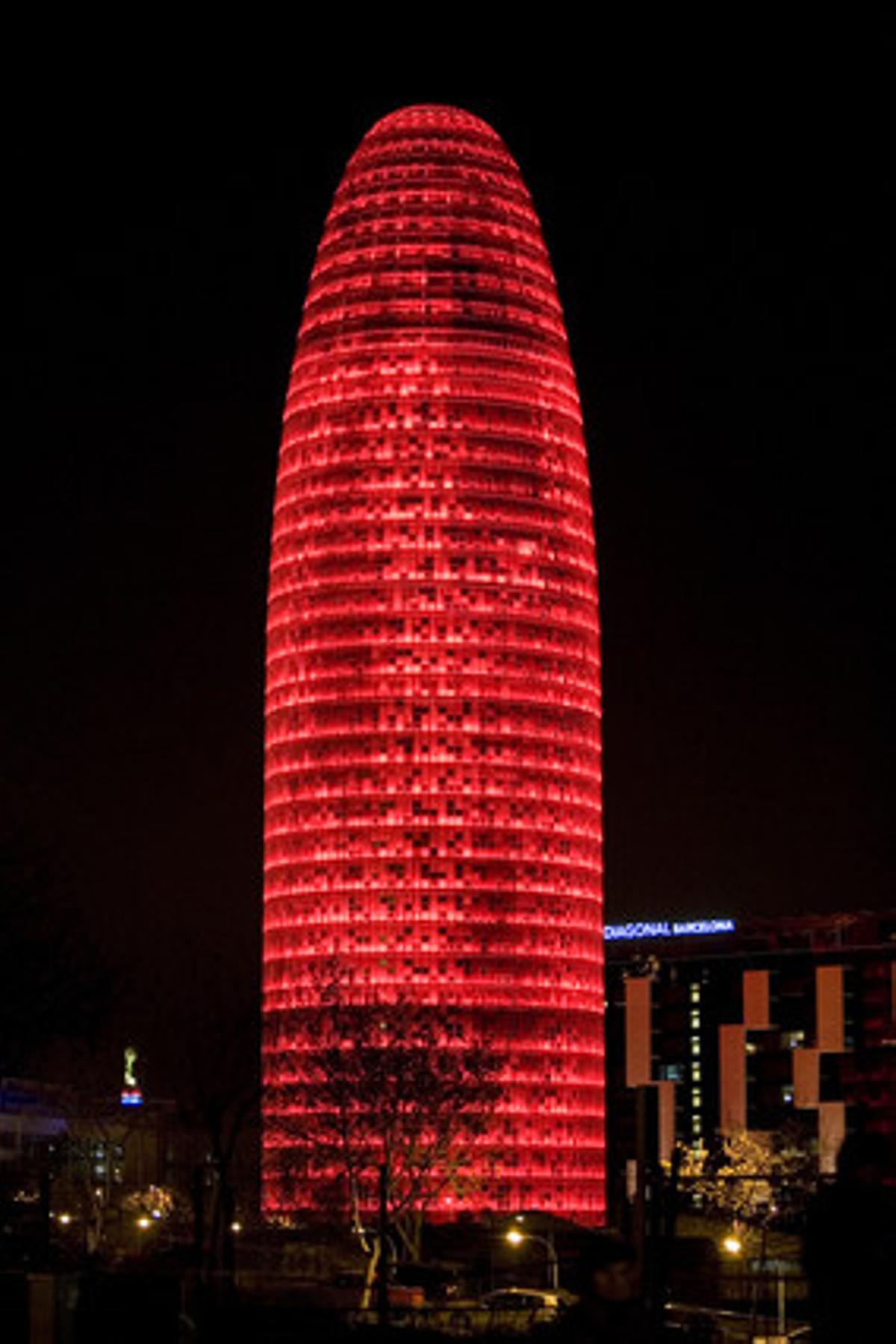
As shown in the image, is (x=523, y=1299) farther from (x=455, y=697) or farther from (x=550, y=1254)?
(x=455, y=697)

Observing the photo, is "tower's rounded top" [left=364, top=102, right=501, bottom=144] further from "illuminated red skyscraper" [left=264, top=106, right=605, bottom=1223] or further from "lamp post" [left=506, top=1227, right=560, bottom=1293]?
"lamp post" [left=506, top=1227, right=560, bottom=1293]

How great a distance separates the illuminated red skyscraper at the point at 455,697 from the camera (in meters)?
180

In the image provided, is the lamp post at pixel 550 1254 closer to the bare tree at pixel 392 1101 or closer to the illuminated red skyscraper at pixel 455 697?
the bare tree at pixel 392 1101

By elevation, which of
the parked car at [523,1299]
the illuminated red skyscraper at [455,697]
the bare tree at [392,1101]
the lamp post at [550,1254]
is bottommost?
the parked car at [523,1299]

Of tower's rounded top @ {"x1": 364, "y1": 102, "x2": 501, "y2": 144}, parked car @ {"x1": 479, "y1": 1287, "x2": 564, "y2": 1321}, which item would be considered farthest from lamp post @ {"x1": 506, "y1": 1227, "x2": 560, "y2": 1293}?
tower's rounded top @ {"x1": 364, "y1": 102, "x2": 501, "y2": 144}

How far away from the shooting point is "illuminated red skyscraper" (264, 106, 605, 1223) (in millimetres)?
179625

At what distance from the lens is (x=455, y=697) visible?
180 m

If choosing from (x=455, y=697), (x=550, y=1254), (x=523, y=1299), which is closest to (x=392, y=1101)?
(x=550, y=1254)

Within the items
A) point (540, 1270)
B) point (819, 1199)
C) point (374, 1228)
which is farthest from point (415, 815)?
point (819, 1199)

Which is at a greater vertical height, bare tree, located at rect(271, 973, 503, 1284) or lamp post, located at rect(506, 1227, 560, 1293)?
bare tree, located at rect(271, 973, 503, 1284)

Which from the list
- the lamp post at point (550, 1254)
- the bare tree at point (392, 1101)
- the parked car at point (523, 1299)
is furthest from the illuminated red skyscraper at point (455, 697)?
the parked car at point (523, 1299)

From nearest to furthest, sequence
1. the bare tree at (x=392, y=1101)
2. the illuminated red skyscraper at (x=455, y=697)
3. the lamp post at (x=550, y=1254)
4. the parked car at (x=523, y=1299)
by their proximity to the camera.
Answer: the parked car at (x=523, y=1299)
the lamp post at (x=550, y=1254)
the bare tree at (x=392, y=1101)
the illuminated red skyscraper at (x=455, y=697)

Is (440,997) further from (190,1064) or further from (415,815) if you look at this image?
(190,1064)

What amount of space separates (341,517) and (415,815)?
19.1m
